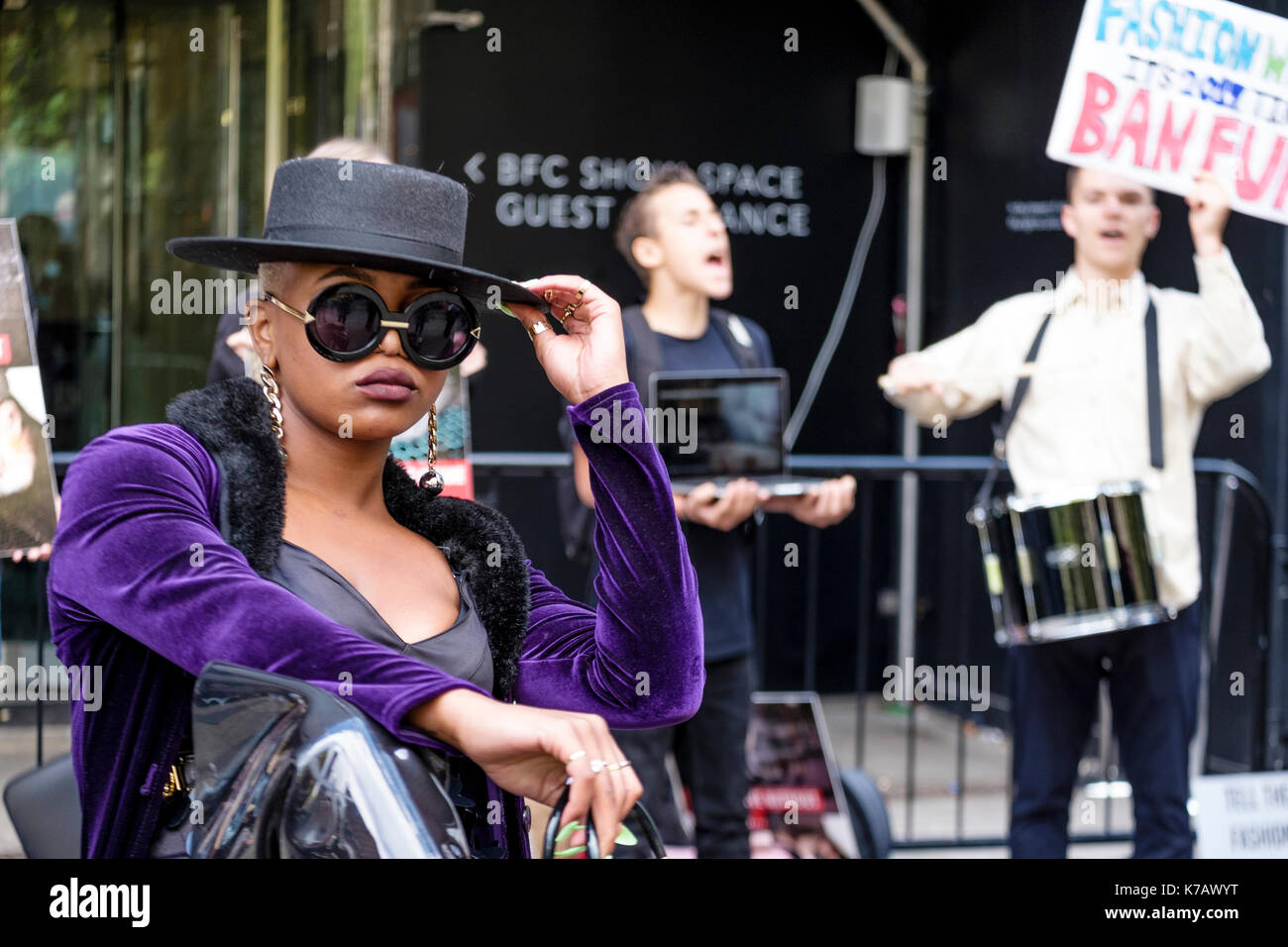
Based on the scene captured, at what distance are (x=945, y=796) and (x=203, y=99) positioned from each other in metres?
3.90

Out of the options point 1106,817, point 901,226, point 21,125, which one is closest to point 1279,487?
point 1106,817

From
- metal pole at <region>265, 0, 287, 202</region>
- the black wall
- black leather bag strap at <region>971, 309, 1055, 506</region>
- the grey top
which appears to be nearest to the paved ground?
the black wall

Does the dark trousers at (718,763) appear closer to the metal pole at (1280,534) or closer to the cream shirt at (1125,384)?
the cream shirt at (1125,384)

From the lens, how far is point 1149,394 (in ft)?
14.6

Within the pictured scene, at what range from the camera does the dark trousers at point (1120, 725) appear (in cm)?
436

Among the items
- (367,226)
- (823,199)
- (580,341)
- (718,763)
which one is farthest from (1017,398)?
(367,226)

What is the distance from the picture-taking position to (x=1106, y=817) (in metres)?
5.26

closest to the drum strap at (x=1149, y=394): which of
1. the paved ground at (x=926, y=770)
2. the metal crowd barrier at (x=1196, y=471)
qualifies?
the metal crowd barrier at (x=1196, y=471)

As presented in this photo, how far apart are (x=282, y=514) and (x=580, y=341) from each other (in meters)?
0.42

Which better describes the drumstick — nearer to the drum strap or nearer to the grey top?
the drum strap

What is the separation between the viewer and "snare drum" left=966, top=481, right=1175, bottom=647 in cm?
432

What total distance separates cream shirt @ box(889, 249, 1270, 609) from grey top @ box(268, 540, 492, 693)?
304cm
